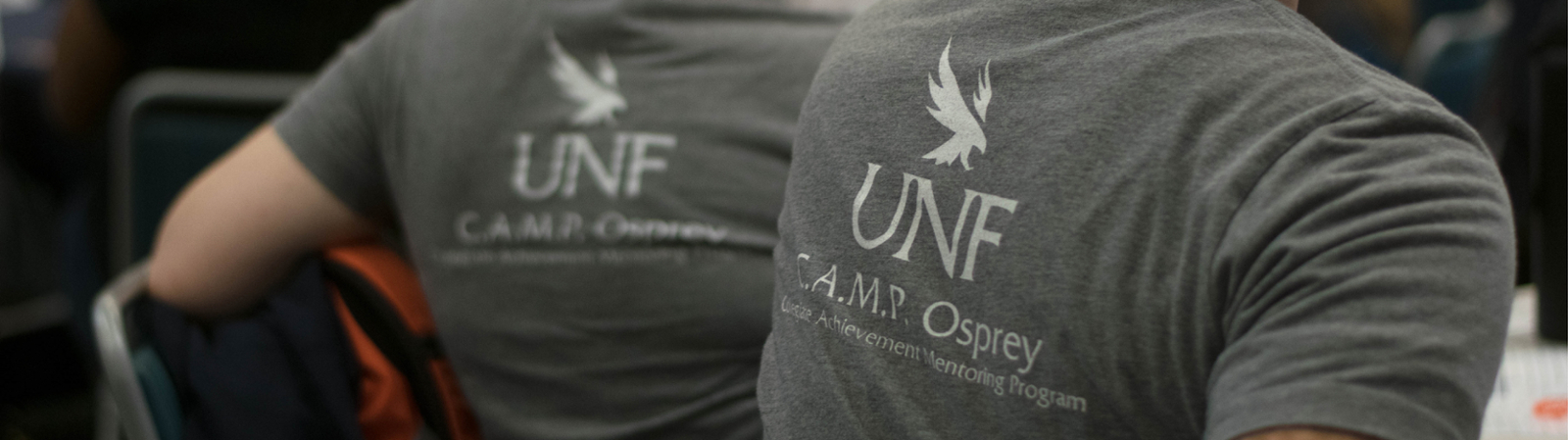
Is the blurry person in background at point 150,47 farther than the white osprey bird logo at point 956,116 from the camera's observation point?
Yes

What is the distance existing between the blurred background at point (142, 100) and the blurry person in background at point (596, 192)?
20.5 inches

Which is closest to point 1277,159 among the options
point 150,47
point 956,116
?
point 956,116

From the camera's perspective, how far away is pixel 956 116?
25.2 inches

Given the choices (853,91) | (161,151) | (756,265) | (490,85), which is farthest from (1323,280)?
(161,151)

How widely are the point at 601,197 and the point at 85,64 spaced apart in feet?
4.14

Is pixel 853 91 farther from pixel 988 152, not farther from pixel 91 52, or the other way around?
pixel 91 52

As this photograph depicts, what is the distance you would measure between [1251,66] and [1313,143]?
6cm

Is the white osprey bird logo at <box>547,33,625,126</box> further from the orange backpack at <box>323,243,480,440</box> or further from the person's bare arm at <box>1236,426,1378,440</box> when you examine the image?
the person's bare arm at <box>1236,426,1378,440</box>

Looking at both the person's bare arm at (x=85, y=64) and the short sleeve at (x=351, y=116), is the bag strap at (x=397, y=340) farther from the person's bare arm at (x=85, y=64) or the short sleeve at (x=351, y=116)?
the person's bare arm at (x=85, y=64)

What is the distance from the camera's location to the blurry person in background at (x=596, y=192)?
106cm

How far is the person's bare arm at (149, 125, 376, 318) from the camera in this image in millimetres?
1179

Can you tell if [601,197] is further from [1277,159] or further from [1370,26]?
[1370,26]

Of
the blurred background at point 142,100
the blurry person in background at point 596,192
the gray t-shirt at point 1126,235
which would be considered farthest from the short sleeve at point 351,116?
the gray t-shirt at point 1126,235

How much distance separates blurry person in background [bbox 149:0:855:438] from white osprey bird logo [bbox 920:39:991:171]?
41 centimetres
